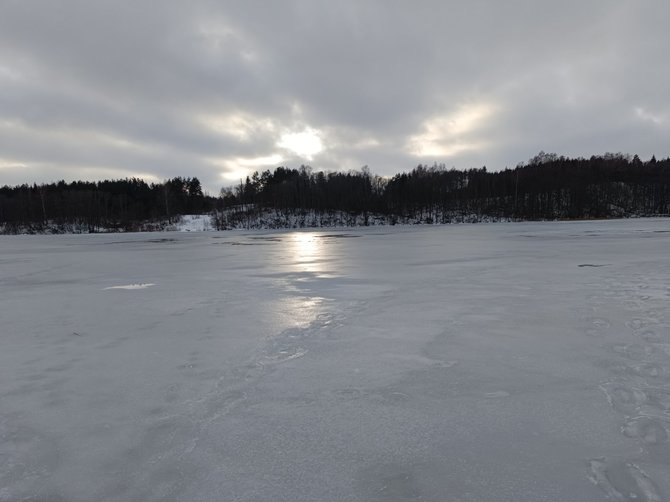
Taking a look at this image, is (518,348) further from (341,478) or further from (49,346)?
(49,346)

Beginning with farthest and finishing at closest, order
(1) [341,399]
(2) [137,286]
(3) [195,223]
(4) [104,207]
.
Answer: (4) [104,207] < (3) [195,223] < (2) [137,286] < (1) [341,399]

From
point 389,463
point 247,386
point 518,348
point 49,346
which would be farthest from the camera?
point 49,346

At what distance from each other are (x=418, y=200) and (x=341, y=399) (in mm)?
73499

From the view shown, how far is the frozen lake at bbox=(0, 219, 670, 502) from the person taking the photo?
2127 mm

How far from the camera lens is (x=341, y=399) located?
3.09 m

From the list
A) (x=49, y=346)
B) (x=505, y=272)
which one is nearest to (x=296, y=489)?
(x=49, y=346)

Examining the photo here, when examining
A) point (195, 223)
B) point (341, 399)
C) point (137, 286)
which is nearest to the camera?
point (341, 399)

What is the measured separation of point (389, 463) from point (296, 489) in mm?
552

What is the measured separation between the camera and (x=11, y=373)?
3.74 m

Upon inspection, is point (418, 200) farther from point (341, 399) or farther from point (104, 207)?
point (341, 399)

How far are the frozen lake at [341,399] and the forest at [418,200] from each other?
207 feet

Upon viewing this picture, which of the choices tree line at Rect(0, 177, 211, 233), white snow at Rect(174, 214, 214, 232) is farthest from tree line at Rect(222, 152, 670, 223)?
tree line at Rect(0, 177, 211, 233)

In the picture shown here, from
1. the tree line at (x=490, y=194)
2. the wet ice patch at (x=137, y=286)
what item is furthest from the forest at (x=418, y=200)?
the wet ice patch at (x=137, y=286)

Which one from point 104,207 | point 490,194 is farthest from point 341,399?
point 104,207
